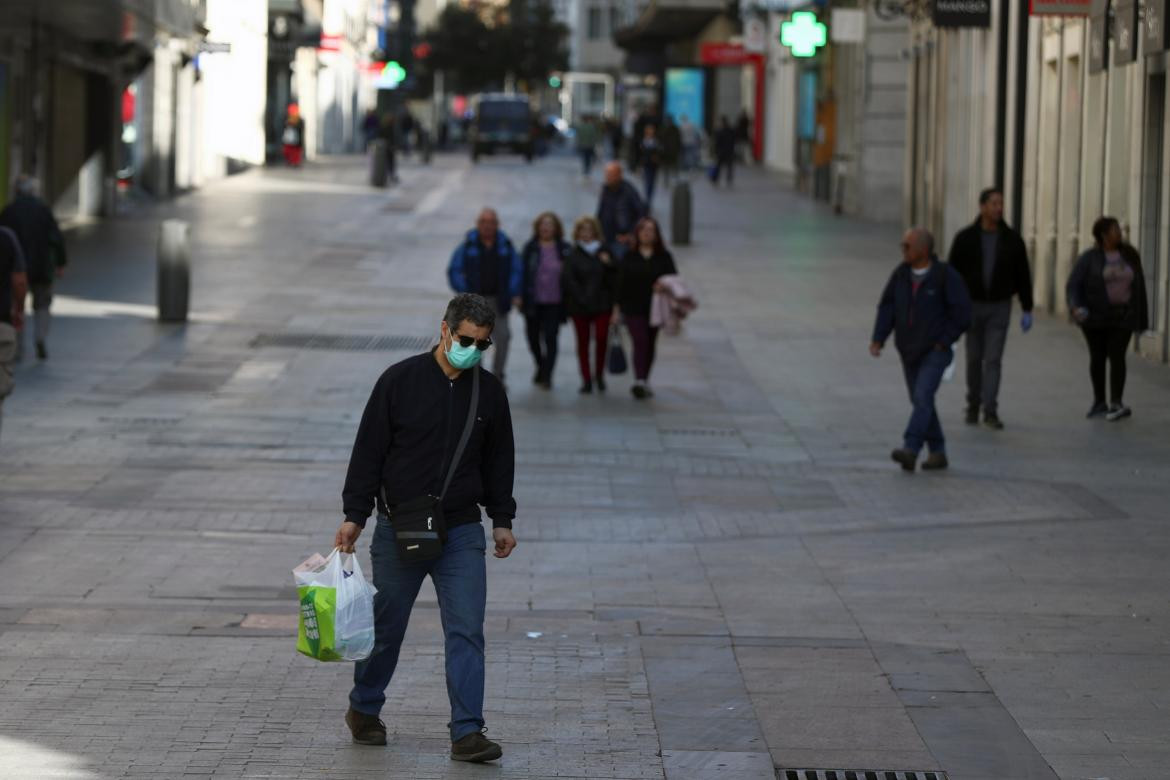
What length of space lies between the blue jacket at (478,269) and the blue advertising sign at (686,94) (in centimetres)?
5787

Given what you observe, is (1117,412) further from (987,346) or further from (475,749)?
(475,749)

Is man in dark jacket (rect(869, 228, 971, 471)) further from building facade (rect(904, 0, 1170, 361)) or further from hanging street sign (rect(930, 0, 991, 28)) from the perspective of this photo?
hanging street sign (rect(930, 0, 991, 28))

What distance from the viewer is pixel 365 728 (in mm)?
7016

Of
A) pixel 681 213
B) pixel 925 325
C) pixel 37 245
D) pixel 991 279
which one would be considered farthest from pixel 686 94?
pixel 925 325

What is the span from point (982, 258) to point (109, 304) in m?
11.2

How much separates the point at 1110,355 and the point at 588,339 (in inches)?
168

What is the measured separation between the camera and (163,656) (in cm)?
830

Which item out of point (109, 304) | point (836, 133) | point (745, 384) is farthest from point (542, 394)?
point (836, 133)

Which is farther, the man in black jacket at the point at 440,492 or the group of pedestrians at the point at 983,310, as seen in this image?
the group of pedestrians at the point at 983,310

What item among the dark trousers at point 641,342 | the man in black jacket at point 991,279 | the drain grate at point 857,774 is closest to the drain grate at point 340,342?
the dark trousers at point 641,342

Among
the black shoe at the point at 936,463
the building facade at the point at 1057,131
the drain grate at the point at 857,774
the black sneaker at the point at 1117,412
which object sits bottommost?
the drain grate at the point at 857,774

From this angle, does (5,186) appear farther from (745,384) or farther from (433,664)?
(433,664)

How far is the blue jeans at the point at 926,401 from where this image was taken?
44.2ft

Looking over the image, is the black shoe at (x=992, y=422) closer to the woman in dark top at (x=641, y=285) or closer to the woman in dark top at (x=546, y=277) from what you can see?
the woman in dark top at (x=641, y=285)
